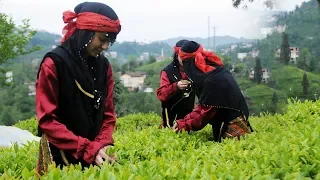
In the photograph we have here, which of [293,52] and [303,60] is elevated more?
[303,60]

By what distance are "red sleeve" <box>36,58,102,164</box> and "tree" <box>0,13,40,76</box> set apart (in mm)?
14376

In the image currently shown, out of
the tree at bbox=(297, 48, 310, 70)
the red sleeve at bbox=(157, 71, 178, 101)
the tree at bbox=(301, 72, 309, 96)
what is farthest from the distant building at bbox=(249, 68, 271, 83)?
the red sleeve at bbox=(157, 71, 178, 101)

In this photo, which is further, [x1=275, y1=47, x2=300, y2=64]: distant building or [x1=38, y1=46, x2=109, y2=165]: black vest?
[x1=275, y1=47, x2=300, y2=64]: distant building

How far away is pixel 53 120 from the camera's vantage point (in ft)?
8.11

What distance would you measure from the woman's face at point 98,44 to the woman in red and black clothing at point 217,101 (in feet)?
5.57

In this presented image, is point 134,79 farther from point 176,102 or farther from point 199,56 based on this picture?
Result: point 199,56

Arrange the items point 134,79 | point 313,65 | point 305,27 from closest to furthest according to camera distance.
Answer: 1. point 313,65
2. point 305,27
3. point 134,79

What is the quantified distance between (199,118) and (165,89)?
122 centimetres

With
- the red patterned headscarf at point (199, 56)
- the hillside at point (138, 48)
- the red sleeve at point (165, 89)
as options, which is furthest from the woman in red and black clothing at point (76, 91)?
the hillside at point (138, 48)

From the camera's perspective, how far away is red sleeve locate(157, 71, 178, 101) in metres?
5.25

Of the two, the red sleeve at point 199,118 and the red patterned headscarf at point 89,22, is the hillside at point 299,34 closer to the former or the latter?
the red sleeve at point 199,118

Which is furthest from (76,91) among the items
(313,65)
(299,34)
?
(299,34)

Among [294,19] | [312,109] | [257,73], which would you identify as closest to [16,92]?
[257,73]

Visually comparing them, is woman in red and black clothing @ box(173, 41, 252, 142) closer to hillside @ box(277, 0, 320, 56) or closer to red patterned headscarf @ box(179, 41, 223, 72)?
red patterned headscarf @ box(179, 41, 223, 72)
